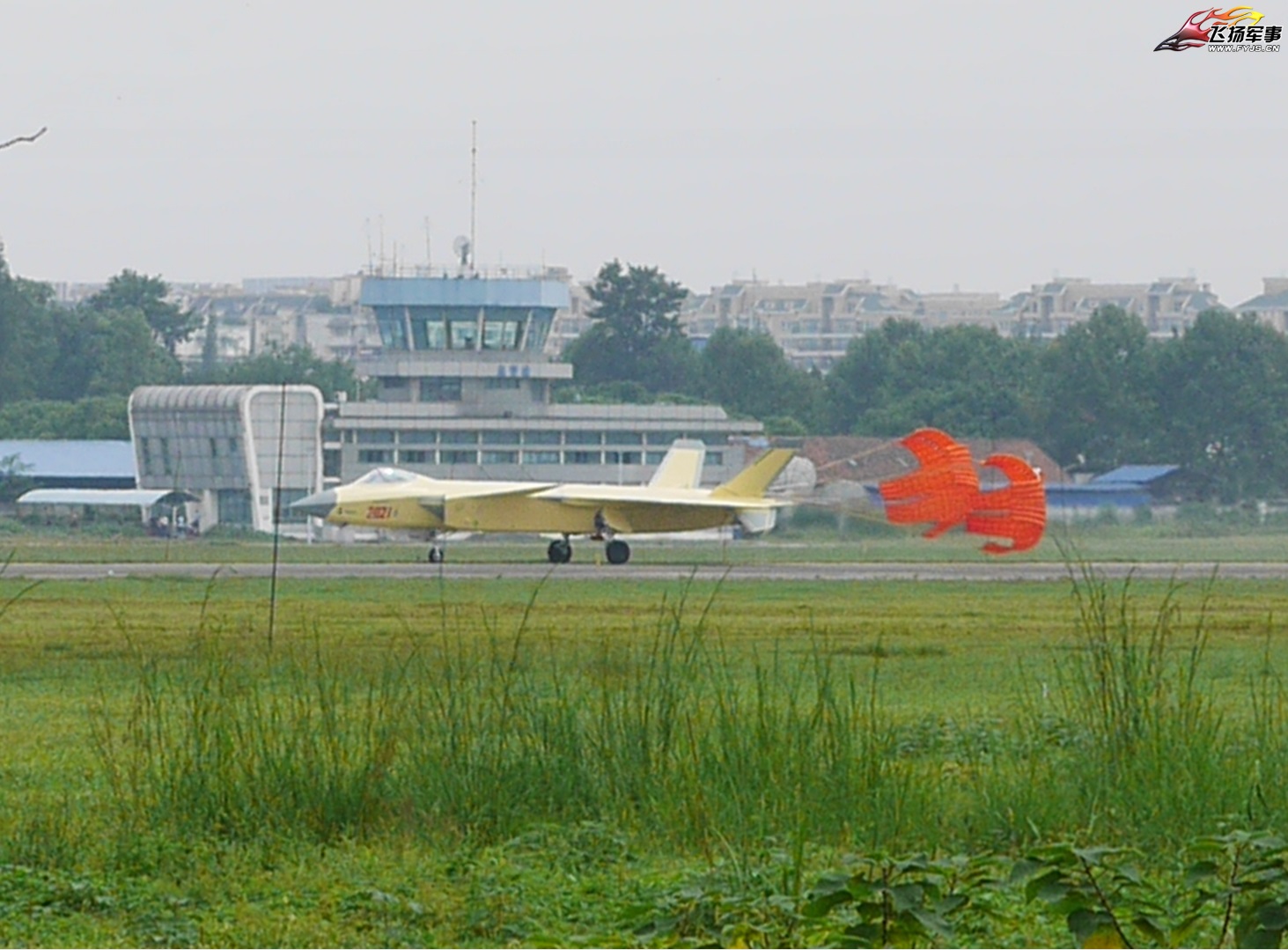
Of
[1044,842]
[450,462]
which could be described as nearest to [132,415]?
[450,462]

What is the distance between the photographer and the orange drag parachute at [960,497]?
39.0m

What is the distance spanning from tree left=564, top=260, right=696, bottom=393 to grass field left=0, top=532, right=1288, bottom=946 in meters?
84.8

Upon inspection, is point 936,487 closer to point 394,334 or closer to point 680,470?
point 680,470

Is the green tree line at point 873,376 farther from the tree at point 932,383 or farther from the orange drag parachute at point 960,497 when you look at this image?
the orange drag parachute at point 960,497

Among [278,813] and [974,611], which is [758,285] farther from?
[278,813]

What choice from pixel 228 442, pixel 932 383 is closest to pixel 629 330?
pixel 932 383

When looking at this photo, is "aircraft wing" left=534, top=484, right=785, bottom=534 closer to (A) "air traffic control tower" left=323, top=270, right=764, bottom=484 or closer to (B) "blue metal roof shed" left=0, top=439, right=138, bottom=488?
(A) "air traffic control tower" left=323, top=270, right=764, bottom=484

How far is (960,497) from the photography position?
4138cm

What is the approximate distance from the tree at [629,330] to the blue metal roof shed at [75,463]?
28.8m

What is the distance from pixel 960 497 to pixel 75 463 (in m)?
40.4

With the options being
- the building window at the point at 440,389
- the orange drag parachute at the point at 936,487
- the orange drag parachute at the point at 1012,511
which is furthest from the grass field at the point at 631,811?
the building window at the point at 440,389

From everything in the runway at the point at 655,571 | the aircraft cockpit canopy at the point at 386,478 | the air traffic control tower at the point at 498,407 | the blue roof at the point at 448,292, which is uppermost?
the blue roof at the point at 448,292

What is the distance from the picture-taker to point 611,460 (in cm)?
7125

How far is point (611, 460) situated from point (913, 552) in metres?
23.9
